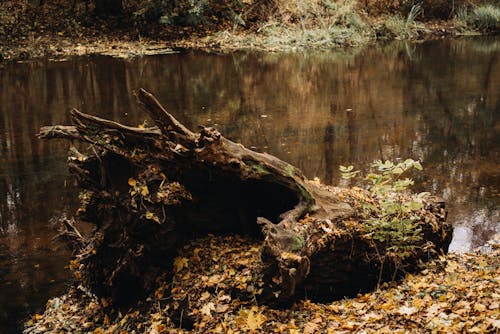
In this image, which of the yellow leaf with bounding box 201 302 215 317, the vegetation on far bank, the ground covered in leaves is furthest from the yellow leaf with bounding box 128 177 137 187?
the vegetation on far bank

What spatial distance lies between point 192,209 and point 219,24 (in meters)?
21.2

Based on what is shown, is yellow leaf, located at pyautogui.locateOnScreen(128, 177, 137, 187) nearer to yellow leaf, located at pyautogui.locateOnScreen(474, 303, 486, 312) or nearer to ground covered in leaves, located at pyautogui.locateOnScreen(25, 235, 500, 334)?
ground covered in leaves, located at pyautogui.locateOnScreen(25, 235, 500, 334)

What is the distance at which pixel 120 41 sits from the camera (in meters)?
23.8

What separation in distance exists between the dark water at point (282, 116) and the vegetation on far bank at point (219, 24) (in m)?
2.60

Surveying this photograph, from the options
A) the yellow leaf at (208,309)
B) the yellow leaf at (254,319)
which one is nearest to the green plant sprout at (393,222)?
the yellow leaf at (254,319)

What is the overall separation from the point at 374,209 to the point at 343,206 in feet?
0.95

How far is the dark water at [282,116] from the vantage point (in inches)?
289

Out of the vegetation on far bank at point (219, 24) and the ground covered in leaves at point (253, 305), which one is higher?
the vegetation on far bank at point (219, 24)

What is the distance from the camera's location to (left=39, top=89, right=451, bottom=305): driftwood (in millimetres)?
4926

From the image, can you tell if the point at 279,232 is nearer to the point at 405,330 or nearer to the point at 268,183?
the point at 268,183

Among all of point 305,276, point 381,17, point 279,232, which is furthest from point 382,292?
point 381,17

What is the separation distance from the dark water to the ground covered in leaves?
86cm

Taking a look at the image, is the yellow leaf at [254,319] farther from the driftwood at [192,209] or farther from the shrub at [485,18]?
the shrub at [485,18]

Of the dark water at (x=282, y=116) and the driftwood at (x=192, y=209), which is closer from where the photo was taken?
the driftwood at (x=192, y=209)
